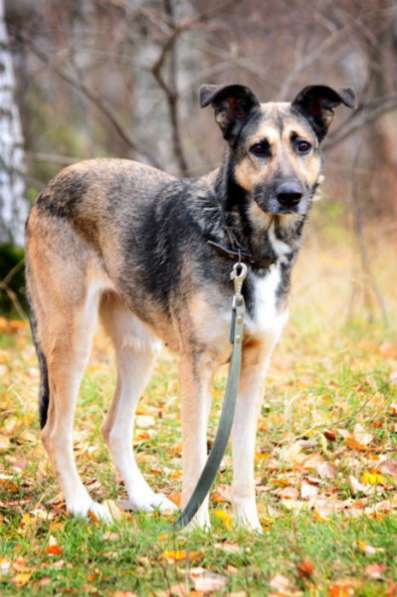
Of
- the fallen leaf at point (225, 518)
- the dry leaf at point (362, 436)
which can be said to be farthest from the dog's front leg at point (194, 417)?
the dry leaf at point (362, 436)

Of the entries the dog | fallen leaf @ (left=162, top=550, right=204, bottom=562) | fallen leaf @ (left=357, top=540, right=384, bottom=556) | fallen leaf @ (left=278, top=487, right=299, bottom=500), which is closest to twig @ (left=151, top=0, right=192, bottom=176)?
the dog

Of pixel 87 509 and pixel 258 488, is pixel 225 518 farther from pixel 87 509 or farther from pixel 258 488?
pixel 87 509

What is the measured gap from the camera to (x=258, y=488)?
5008mm

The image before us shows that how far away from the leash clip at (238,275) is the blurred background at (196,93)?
3419mm

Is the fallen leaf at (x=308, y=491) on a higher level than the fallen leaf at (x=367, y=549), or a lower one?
lower

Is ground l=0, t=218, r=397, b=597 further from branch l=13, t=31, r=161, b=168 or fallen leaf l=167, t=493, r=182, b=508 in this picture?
branch l=13, t=31, r=161, b=168

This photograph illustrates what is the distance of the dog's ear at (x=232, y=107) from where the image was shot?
4.35 m

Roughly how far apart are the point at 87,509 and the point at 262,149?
213 centimetres

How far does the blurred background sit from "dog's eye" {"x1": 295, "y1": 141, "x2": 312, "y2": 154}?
357 centimetres

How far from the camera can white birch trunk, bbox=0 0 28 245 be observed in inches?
361

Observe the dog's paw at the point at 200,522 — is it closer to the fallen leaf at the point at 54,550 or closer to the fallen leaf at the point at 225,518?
the fallen leaf at the point at 225,518

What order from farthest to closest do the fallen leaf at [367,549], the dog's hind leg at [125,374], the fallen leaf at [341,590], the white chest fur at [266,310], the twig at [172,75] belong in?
1. the twig at [172,75]
2. the dog's hind leg at [125,374]
3. the white chest fur at [266,310]
4. the fallen leaf at [367,549]
5. the fallen leaf at [341,590]

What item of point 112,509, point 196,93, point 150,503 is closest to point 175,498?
point 150,503

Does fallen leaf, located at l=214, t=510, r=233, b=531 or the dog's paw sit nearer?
the dog's paw
